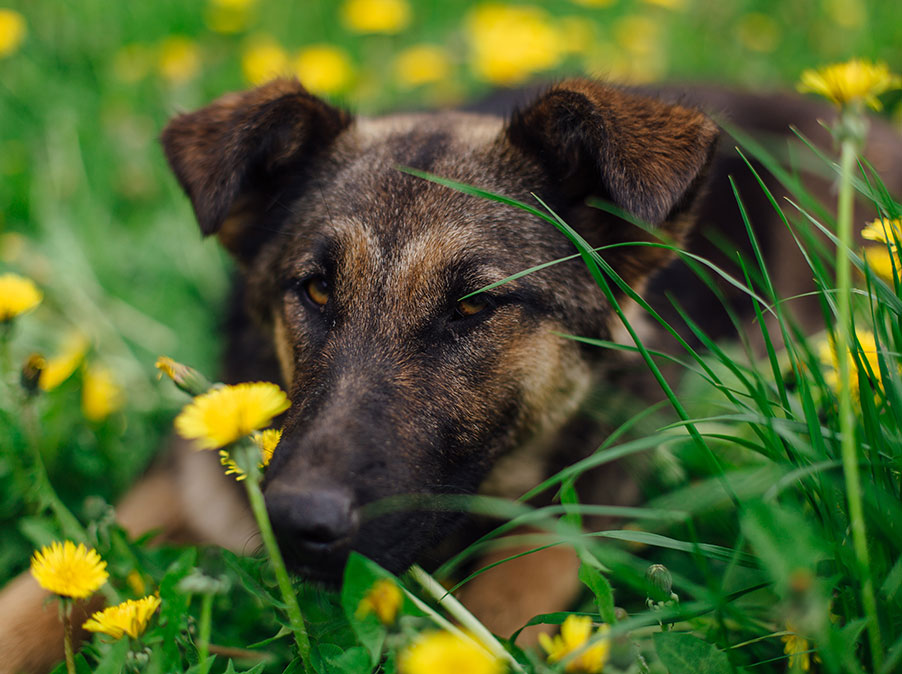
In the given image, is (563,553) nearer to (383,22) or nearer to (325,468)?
(325,468)

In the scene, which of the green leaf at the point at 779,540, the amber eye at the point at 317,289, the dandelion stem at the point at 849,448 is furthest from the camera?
the amber eye at the point at 317,289

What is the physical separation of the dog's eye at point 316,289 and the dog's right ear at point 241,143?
14.9 inches

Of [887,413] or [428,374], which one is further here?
[428,374]

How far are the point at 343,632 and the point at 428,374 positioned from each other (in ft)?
2.58

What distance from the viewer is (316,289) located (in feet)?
8.64

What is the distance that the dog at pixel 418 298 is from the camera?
2096 millimetres

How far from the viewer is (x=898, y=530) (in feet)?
5.63

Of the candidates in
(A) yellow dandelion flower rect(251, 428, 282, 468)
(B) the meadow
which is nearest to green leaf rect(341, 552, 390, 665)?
(B) the meadow

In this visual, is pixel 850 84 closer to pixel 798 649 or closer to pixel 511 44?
pixel 798 649

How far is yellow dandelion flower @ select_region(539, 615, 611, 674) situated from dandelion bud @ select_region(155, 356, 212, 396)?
3.30 feet

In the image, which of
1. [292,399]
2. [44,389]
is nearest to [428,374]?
[292,399]

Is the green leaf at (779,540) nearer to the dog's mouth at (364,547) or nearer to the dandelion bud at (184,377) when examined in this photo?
the dog's mouth at (364,547)

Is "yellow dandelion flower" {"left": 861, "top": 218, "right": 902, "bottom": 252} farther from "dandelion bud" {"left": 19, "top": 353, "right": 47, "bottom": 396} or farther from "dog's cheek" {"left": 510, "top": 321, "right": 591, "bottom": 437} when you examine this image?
"dandelion bud" {"left": 19, "top": 353, "right": 47, "bottom": 396}

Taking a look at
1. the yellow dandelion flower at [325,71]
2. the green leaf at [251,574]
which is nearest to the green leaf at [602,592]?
the green leaf at [251,574]
